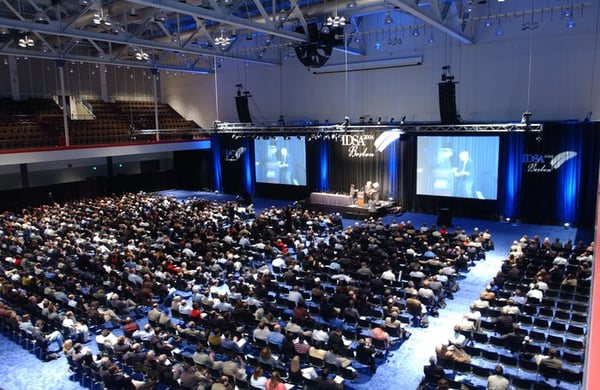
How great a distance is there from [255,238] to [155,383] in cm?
999

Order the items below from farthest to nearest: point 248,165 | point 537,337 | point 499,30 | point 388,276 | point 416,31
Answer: point 248,165 → point 416,31 → point 499,30 → point 388,276 → point 537,337

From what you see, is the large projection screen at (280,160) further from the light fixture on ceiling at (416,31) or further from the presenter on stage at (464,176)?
the presenter on stage at (464,176)

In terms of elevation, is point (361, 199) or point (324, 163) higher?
point (324, 163)

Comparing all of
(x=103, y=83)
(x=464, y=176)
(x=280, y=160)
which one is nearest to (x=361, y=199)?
(x=464, y=176)

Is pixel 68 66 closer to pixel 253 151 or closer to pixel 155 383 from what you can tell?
pixel 253 151

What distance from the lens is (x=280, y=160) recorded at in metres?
28.0

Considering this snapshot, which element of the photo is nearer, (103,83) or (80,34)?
(80,34)

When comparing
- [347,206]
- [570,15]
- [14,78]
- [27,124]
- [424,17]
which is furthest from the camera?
[14,78]

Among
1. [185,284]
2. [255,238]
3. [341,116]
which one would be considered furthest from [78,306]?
[341,116]

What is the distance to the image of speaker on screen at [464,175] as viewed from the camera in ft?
70.1

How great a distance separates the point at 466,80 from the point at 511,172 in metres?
4.77

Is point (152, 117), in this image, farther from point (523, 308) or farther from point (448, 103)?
point (523, 308)

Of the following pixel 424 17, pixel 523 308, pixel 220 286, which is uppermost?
pixel 424 17

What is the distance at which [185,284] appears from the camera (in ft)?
43.2
